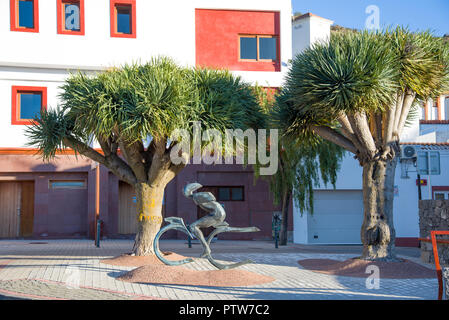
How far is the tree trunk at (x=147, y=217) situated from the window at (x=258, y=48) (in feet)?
40.1

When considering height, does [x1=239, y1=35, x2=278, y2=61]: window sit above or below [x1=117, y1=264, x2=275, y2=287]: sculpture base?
above

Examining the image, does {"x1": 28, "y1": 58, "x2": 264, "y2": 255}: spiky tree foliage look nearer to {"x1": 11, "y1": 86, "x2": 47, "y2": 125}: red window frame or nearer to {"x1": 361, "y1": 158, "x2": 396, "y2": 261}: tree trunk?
{"x1": 361, "y1": 158, "x2": 396, "y2": 261}: tree trunk

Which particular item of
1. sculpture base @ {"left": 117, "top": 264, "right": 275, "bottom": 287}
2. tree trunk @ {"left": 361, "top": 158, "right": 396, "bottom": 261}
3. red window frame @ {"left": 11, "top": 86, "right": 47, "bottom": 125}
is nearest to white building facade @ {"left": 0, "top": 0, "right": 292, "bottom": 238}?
red window frame @ {"left": 11, "top": 86, "right": 47, "bottom": 125}

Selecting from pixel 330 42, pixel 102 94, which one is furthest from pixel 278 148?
pixel 102 94

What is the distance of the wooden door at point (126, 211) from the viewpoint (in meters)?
24.7

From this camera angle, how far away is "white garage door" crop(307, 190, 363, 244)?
76.8ft

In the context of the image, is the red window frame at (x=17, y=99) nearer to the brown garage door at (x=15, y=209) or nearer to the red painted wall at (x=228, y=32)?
the brown garage door at (x=15, y=209)

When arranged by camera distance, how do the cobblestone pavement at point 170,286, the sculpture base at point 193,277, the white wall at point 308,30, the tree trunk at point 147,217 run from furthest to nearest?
1. the white wall at point 308,30
2. the tree trunk at point 147,217
3. the sculpture base at point 193,277
4. the cobblestone pavement at point 170,286

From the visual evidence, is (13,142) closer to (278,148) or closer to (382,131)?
(278,148)

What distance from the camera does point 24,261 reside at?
1416cm

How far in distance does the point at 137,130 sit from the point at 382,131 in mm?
6390

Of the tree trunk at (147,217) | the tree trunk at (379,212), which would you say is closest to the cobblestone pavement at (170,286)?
the tree trunk at (147,217)

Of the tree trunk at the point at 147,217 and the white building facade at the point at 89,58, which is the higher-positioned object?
the white building facade at the point at 89,58

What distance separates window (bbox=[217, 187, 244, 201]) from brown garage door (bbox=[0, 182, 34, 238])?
855cm
